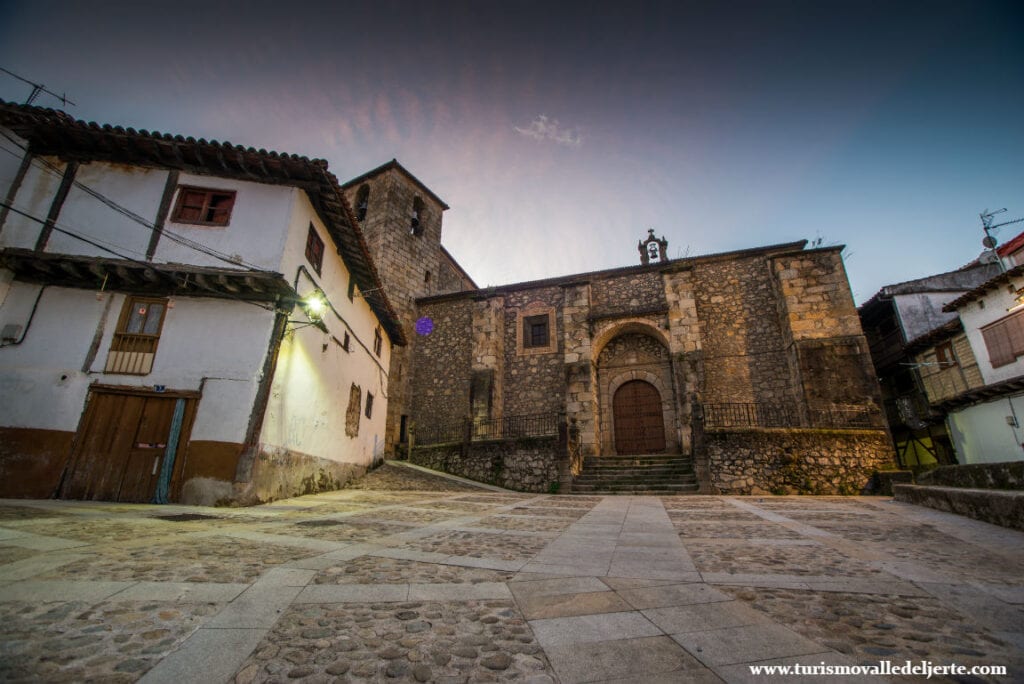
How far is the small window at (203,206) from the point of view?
8.09m

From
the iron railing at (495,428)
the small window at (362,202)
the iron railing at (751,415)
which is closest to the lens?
the iron railing at (751,415)

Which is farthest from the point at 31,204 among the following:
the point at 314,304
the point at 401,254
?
the point at 401,254

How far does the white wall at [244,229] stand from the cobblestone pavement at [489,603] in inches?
190

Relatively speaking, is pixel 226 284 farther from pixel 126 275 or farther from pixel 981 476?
pixel 981 476

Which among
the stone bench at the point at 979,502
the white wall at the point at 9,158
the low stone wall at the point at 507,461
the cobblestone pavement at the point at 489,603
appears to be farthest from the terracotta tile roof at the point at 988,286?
the white wall at the point at 9,158

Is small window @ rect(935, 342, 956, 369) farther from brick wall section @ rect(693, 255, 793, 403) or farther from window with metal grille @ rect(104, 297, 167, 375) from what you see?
window with metal grille @ rect(104, 297, 167, 375)

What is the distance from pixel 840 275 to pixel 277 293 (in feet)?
53.3

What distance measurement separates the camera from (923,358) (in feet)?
53.1

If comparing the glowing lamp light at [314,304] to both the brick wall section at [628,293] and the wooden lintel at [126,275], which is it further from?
the brick wall section at [628,293]

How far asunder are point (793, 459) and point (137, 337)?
14983 millimetres

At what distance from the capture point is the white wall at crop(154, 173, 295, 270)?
25.5ft

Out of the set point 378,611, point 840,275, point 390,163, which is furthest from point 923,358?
point 390,163

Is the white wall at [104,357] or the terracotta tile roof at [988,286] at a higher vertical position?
the terracotta tile roof at [988,286]

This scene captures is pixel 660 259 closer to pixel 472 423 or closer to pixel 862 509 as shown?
pixel 472 423
